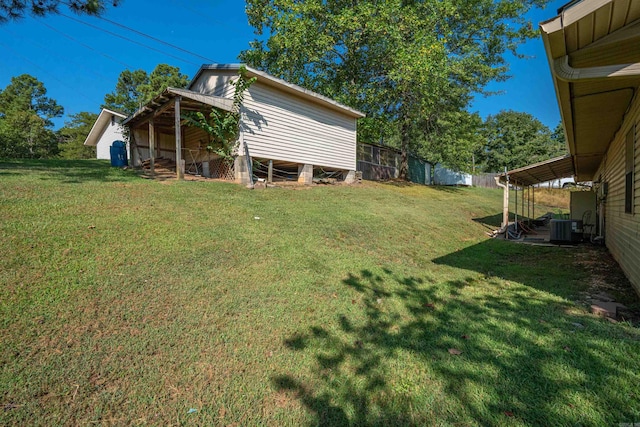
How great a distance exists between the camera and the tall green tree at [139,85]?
31.0 m

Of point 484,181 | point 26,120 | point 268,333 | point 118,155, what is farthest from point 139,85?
point 268,333

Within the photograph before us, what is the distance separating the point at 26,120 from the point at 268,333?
111 feet

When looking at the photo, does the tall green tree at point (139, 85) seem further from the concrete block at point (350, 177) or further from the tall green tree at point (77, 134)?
the concrete block at point (350, 177)

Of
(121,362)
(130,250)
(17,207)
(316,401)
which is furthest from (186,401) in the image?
(17,207)

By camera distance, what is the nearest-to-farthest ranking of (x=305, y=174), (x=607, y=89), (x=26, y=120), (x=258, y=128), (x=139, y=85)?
(x=607, y=89)
(x=258, y=128)
(x=305, y=174)
(x=26, y=120)
(x=139, y=85)

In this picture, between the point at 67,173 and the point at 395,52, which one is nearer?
the point at 67,173

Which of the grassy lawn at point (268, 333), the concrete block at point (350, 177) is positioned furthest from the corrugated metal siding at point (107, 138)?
the grassy lawn at point (268, 333)

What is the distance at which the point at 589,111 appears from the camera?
200 inches

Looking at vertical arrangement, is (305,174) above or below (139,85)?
below

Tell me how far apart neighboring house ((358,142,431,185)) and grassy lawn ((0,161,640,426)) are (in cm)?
1374

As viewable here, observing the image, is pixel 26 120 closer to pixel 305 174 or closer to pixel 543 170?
pixel 305 174

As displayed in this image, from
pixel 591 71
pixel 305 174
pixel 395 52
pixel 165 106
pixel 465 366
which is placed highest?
pixel 395 52

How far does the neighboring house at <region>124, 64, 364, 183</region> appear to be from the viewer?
33.5 ft

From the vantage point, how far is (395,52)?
48.9 ft
